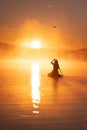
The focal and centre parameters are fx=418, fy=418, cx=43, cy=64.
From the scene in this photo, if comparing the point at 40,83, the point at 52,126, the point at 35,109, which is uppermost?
the point at 40,83

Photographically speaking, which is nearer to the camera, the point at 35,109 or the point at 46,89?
the point at 35,109

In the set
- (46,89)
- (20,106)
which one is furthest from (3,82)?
(20,106)

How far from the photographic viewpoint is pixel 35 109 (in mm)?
11539

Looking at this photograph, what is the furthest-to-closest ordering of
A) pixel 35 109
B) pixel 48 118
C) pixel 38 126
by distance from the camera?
pixel 35 109 → pixel 48 118 → pixel 38 126

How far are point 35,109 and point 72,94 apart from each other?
3.52 m

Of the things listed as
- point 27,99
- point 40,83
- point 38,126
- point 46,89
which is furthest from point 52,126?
point 40,83

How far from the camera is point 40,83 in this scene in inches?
732

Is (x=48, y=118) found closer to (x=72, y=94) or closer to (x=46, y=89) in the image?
(x=72, y=94)

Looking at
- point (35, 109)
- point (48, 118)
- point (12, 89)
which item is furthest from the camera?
point (12, 89)

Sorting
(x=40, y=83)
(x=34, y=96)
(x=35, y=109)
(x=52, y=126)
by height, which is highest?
(x=40, y=83)

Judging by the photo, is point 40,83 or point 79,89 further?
point 40,83

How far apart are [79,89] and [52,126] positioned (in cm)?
702

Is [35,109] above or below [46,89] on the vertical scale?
below

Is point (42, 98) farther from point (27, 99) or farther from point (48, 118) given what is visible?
point (48, 118)
